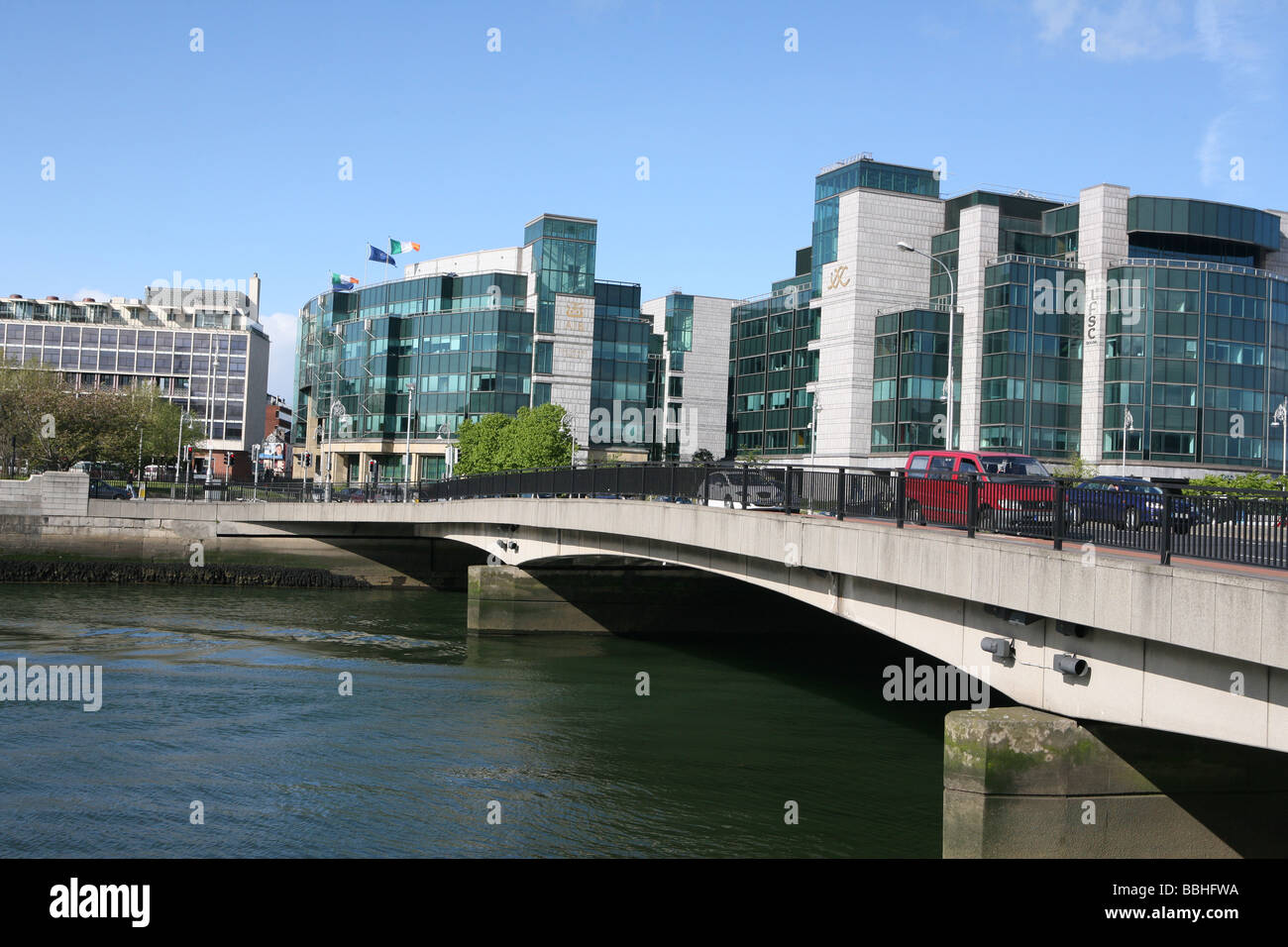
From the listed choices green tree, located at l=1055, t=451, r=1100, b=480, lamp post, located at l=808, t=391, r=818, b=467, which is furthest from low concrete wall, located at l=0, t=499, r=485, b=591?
green tree, located at l=1055, t=451, r=1100, b=480

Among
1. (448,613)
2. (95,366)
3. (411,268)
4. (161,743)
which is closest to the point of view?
(161,743)

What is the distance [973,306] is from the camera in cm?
7650

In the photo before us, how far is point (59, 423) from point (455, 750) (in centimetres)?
6823

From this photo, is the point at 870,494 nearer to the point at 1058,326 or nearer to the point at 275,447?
the point at 1058,326

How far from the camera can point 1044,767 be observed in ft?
41.0

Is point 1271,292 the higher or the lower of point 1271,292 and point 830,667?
the higher

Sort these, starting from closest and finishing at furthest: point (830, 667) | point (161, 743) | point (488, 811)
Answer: point (488, 811), point (161, 743), point (830, 667)

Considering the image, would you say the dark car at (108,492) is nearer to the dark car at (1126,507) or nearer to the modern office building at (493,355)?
the modern office building at (493,355)

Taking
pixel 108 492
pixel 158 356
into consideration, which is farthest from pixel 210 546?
pixel 158 356

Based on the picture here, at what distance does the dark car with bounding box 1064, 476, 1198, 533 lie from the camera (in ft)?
38.0

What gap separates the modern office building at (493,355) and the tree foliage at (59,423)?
14.7 meters
